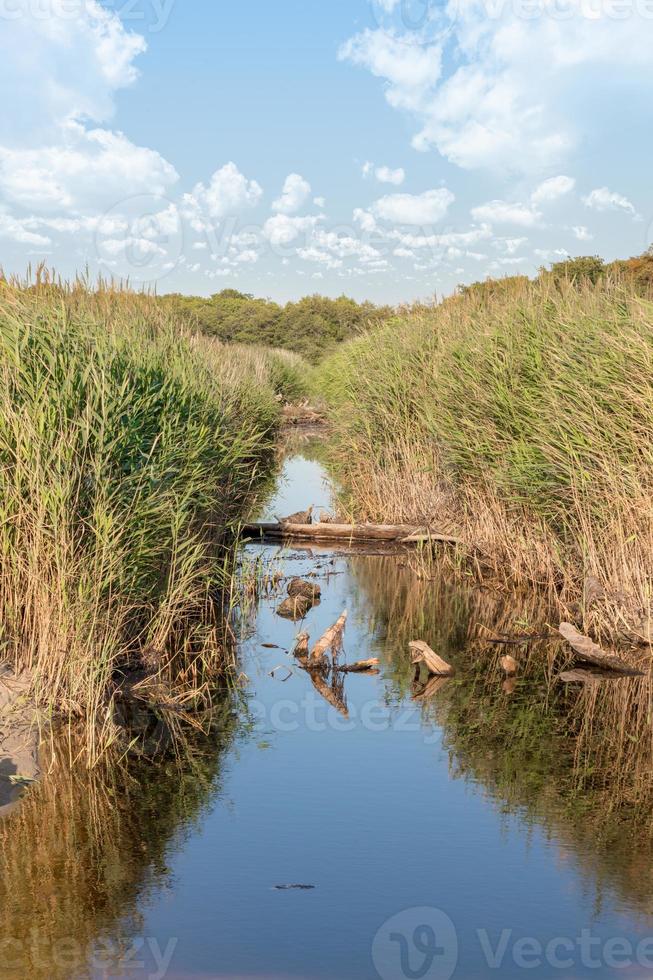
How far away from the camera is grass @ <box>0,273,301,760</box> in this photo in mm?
7543

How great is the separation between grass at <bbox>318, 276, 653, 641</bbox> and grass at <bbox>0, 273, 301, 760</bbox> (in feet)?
11.9

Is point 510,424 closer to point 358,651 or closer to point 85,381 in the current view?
point 358,651

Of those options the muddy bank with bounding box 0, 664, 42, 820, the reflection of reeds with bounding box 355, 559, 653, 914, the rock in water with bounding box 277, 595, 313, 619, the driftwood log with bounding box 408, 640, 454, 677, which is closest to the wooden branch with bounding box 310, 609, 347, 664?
the reflection of reeds with bounding box 355, 559, 653, 914

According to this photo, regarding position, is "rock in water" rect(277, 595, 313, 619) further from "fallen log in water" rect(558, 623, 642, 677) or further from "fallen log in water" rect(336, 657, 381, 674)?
"fallen log in water" rect(558, 623, 642, 677)

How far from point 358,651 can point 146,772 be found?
3.50 m

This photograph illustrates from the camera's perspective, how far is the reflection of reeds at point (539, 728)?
6.54 metres

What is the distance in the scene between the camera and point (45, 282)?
1096cm

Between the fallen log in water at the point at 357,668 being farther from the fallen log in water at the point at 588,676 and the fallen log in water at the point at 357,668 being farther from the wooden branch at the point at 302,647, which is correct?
the fallen log in water at the point at 588,676

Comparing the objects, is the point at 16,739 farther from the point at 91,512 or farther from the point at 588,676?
the point at 588,676

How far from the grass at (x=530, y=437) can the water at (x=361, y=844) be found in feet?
4.40

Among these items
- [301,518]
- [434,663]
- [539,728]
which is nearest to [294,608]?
[434,663]

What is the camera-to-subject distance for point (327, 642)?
9734 mm

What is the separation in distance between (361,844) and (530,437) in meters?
6.26

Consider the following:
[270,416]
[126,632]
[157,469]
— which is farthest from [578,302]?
[270,416]
